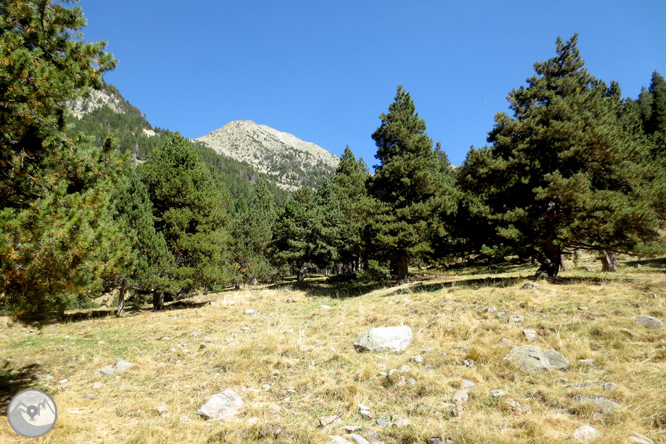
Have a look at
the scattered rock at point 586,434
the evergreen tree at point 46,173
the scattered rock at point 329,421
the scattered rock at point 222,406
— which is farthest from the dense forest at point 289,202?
the scattered rock at point 586,434

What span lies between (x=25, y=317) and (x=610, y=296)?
13530mm

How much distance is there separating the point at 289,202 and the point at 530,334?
24.8m

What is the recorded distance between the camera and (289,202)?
2897 centimetres

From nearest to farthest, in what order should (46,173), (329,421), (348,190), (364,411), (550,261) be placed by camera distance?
(329,421)
(364,411)
(46,173)
(550,261)
(348,190)

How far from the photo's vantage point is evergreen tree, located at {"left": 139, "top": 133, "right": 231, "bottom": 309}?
50.9ft

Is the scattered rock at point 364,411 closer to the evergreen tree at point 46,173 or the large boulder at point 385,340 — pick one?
the large boulder at point 385,340

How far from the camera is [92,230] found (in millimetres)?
4453

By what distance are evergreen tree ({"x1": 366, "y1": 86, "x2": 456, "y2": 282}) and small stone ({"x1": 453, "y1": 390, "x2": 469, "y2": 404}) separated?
39.8 feet

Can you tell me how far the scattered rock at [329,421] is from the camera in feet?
14.0

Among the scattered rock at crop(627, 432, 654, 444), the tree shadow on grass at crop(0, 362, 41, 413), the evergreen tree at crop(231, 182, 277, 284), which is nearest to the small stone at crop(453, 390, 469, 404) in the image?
the scattered rock at crop(627, 432, 654, 444)

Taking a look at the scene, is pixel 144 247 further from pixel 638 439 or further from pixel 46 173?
pixel 638 439

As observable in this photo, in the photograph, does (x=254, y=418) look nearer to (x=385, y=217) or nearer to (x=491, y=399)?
(x=491, y=399)

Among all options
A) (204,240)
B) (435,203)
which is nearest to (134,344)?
(204,240)

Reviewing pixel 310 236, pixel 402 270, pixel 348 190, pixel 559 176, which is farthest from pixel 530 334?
pixel 348 190
